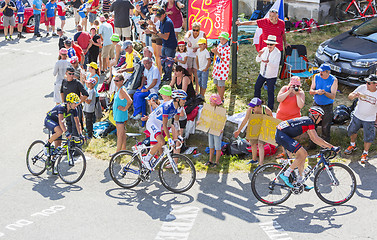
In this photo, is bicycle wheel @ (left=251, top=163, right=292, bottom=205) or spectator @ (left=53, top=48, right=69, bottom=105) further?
spectator @ (left=53, top=48, right=69, bottom=105)

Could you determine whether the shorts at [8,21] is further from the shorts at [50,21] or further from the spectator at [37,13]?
the shorts at [50,21]

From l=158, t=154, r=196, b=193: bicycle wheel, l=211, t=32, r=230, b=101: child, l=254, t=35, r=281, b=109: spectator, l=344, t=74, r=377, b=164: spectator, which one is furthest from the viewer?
l=211, t=32, r=230, b=101: child

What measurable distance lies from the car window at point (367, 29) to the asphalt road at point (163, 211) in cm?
475

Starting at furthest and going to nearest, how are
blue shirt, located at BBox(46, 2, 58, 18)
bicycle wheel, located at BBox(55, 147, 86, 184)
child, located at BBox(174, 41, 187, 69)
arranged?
1. blue shirt, located at BBox(46, 2, 58, 18)
2. child, located at BBox(174, 41, 187, 69)
3. bicycle wheel, located at BBox(55, 147, 86, 184)

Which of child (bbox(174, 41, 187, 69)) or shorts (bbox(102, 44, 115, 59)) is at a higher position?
child (bbox(174, 41, 187, 69))

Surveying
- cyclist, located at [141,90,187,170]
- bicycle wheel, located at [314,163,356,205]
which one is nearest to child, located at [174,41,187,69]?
cyclist, located at [141,90,187,170]

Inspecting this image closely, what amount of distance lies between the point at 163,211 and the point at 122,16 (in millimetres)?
9083

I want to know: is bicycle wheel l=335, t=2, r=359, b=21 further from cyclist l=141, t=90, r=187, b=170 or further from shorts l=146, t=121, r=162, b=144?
shorts l=146, t=121, r=162, b=144

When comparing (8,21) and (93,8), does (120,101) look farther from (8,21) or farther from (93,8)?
(8,21)

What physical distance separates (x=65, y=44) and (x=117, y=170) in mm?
5887

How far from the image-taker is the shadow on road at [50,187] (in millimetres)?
9805

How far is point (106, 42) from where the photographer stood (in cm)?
1639

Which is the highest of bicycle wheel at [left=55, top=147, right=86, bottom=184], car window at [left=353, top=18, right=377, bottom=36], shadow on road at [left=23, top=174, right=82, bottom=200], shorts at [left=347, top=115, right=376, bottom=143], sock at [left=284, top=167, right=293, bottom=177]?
car window at [left=353, top=18, right=377, bottom=36]

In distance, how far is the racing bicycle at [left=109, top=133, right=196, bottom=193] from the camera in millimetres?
9648
